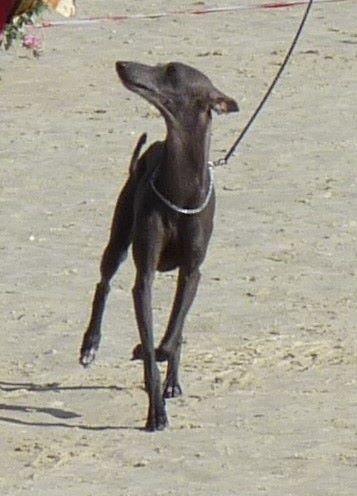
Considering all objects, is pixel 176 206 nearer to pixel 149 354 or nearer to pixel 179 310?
pixel 179 310

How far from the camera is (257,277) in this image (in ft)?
32.3

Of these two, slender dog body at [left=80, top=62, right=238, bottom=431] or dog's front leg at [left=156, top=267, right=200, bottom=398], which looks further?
dog's front leg at [left=156, top=267, right=200, bottom=398]

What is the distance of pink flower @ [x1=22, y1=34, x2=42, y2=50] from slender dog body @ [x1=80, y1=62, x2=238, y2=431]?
8.54 metres

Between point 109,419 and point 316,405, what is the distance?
→ 0.82m

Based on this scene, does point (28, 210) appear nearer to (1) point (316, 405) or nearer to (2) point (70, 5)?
(1) point (316, 405)

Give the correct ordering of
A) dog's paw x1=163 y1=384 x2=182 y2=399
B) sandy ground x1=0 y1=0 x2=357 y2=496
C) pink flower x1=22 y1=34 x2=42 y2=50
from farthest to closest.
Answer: pink flower x1=22 y1=34 x2=42 y2=50
dog's paw x1=163 y1=384 x2=182 y2=399
sandy ground x1=0 y1=0 x2=357 y2=496

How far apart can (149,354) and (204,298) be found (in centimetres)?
210

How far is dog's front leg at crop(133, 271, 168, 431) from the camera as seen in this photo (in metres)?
7.38

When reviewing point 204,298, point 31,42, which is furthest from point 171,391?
point 31,42

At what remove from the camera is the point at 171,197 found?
7.37 metres

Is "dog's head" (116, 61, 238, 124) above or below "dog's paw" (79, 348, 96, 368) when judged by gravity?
above

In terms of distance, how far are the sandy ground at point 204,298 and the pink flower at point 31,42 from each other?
9.0 inches

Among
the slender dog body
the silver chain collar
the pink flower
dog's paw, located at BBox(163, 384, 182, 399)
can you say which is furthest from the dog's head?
the pink flower

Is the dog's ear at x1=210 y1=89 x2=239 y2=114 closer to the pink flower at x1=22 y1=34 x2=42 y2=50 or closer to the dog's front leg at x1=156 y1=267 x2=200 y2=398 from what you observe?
the dog's front leg at x1=156 y1=267 x2=200 y2=398
